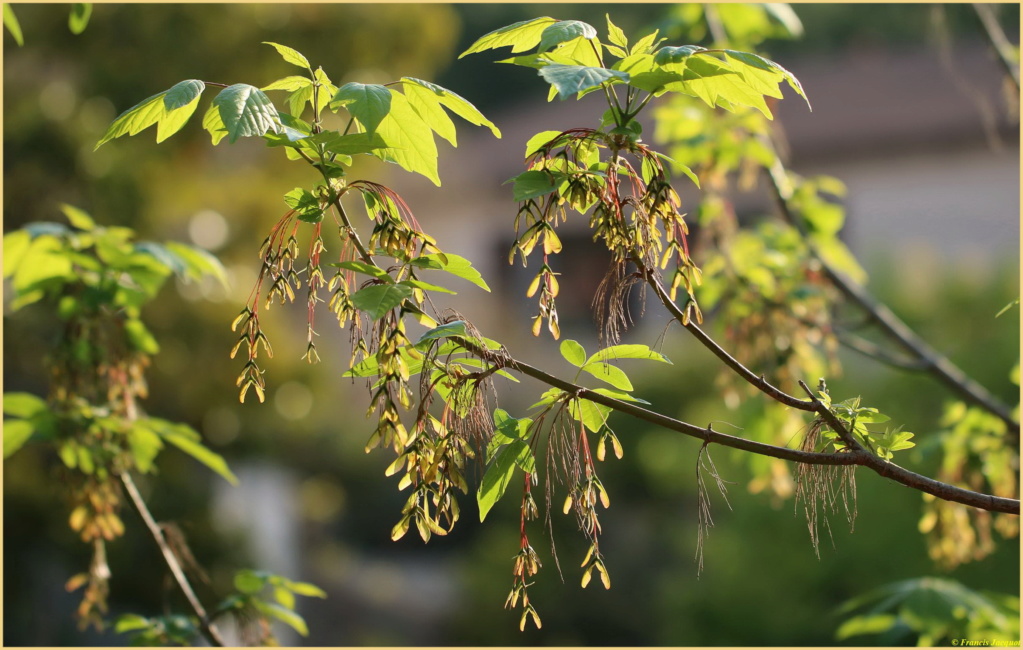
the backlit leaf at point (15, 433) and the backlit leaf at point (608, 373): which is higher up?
the backlit leaf at point (608, 373)

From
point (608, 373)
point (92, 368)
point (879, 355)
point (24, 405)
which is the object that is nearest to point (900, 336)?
point (879, 355)

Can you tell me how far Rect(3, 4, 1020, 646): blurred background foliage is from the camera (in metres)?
4.39

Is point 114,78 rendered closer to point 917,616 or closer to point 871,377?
point 871,377

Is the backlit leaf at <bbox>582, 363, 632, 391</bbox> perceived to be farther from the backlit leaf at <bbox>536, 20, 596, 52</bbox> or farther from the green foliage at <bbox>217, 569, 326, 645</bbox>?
the green foliage at <bbox>217, 569, 326, 645</bbox>

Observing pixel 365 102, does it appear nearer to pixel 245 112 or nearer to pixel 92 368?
pixel 245 112

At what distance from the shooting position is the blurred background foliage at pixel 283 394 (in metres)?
4.39

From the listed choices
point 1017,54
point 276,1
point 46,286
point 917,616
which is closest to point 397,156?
point 46,286

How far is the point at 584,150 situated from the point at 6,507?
5.22 metres

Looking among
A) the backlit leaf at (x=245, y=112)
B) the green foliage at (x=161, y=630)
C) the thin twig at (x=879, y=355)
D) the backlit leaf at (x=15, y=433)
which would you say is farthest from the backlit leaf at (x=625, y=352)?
the thin twig at (x=879, y=355)

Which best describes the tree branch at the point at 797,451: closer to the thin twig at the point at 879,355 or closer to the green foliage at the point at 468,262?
the green foliage at the point at 468,262

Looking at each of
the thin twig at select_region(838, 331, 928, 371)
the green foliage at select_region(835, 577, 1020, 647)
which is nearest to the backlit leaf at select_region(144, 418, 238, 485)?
the green foliage at select_region(835, 577, 1020, 647)

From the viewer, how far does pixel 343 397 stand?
8.22 m

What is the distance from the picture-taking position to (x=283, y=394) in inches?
231

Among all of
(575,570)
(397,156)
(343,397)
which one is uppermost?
(397,156)
